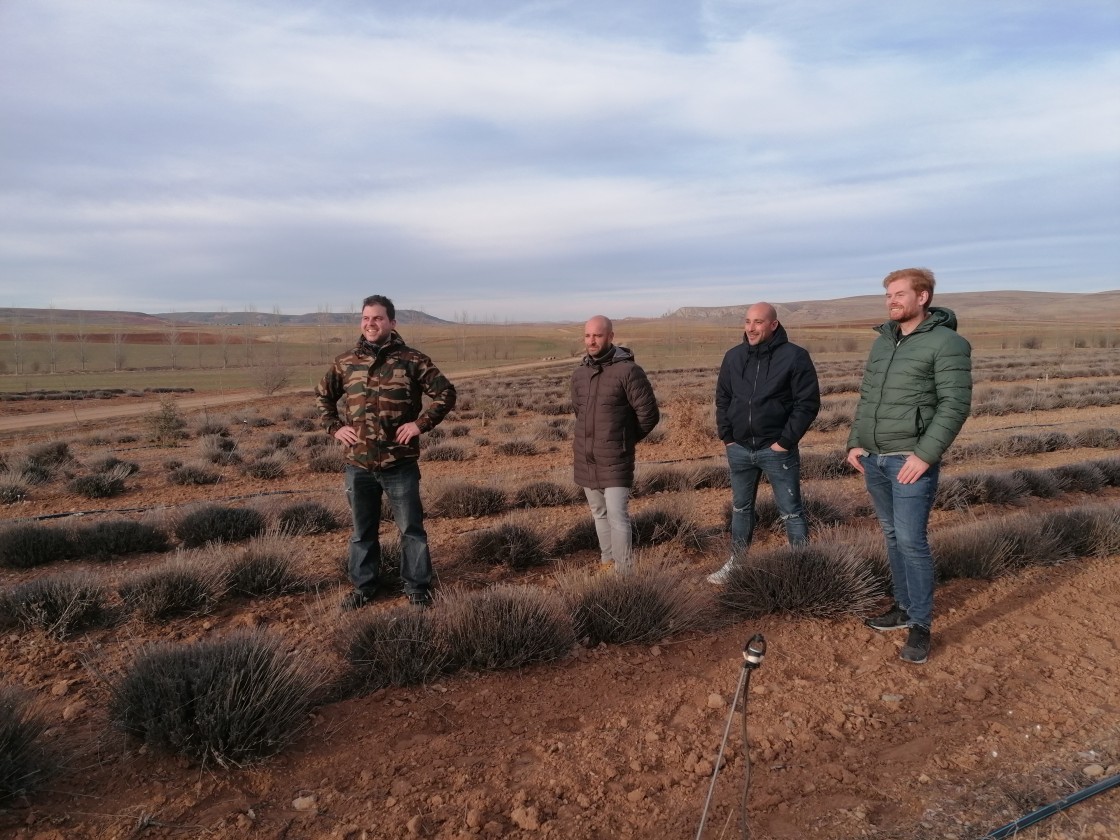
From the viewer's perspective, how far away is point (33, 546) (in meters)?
6.46

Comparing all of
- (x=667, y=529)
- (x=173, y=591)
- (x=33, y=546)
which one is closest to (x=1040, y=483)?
(x=667, y=529)

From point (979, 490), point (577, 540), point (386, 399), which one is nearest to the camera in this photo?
point (386, 399)

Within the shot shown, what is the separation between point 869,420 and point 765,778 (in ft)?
6.91

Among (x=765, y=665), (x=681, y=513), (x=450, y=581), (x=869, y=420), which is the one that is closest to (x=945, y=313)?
(x=869, y=420)

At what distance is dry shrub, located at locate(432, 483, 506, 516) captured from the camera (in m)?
8.78

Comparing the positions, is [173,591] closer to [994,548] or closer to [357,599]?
[357,599]

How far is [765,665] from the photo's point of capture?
12.7 feet

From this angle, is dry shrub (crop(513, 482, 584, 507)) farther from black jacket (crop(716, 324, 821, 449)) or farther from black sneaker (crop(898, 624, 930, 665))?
black sneaker (crop(898, 624, 930, 665))

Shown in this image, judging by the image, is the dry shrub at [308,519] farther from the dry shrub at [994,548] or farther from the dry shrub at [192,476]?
the dry shrub at [994,548]

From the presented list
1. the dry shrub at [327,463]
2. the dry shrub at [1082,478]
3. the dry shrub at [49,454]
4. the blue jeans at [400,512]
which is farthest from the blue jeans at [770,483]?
the dry shrub at [49,454]

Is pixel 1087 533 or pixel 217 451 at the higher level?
pixel 1087 533

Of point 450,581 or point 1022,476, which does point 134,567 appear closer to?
point 450,581

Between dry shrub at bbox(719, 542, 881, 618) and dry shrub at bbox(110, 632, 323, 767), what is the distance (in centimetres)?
289

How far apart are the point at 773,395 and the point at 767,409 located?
111 millimetres
